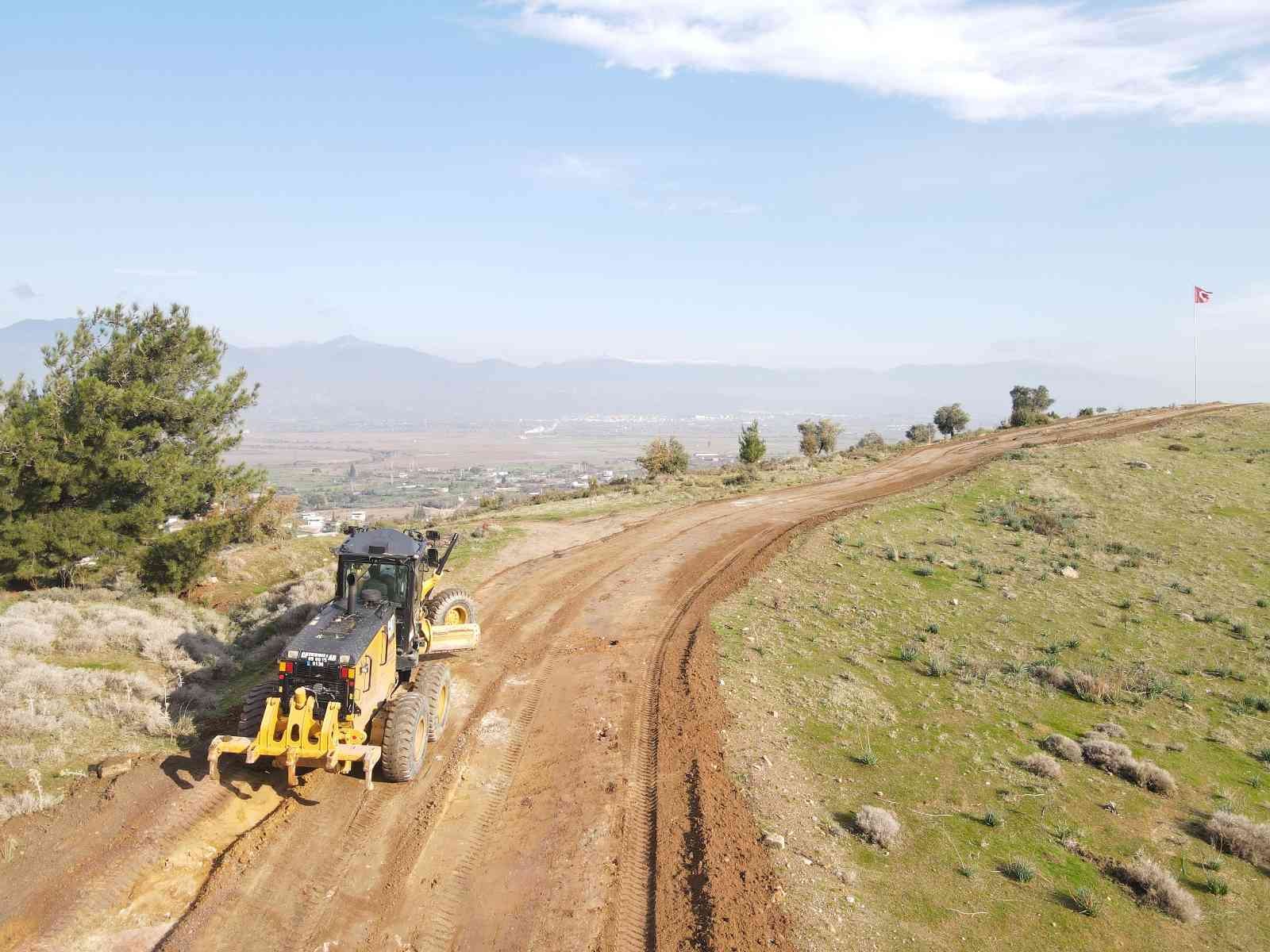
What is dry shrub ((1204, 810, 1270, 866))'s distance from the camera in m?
9.88

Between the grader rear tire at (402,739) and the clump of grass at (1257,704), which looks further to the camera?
the clump of grass at (1257,704)

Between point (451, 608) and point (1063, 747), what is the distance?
1202 centimetres

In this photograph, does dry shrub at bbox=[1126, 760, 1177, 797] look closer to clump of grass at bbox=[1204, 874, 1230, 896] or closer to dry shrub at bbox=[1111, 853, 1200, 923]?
clump of grass at bbox=[1204, 874, 1230, 896]

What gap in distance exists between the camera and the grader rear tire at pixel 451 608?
14.3 m

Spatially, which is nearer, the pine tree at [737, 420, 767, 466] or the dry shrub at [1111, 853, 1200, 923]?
the dry shrub at [1111, 853, 1200, 923]

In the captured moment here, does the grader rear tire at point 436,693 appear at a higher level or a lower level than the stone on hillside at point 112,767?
higher

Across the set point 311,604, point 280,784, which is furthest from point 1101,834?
point 311,604

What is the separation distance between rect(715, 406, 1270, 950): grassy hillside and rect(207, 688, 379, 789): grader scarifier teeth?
18.9ft

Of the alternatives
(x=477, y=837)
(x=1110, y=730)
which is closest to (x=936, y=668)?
(x=1110, y=730)

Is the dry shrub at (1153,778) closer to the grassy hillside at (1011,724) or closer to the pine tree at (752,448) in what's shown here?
the grassy hillside at (1011,724)

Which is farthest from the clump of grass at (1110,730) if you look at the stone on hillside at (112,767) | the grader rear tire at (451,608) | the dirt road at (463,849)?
the stone on hillside at (112,767)

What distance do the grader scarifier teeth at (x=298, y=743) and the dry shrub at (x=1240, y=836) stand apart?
12.1 meters

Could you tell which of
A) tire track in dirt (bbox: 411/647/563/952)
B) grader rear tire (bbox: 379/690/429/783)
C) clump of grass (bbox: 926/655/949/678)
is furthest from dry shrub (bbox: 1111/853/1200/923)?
grader rear tire (bbox: 379/690/429/783)


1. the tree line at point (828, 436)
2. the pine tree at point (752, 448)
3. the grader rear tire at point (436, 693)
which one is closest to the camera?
the grader rear tire at point (436, 693)
